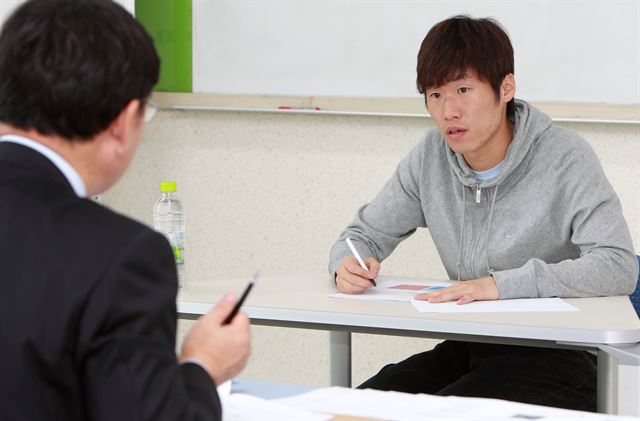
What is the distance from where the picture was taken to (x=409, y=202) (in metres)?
2.54

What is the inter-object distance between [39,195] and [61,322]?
15cm

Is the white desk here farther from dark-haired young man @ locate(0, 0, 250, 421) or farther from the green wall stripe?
the green wall stripe

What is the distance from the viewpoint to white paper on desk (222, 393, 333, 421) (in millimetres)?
1255

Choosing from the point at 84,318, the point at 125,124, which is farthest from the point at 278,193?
the point at 84,318

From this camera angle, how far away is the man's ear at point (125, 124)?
3.31 feet

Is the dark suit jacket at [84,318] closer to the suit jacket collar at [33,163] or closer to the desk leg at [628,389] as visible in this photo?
the suit jacket collar at [33,163]

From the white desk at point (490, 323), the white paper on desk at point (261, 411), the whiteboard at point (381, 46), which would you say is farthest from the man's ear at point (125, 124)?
the whiteboard at point (381, 46)

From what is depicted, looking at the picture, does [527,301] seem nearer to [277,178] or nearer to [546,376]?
[546,376]

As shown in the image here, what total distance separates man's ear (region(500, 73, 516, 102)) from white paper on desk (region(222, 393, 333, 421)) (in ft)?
4.32

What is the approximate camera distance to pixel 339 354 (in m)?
2.41

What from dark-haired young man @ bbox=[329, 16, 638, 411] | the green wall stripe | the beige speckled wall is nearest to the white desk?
dark-haired young man @ bbox=[329, 16, 638, 411]

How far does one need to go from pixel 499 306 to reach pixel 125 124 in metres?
1.21

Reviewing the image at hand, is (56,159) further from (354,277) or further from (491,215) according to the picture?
(491,215)

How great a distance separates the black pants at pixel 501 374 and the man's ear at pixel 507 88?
2.11 feet
